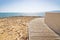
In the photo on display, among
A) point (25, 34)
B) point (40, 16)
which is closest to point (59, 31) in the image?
Result: point (25, 34)

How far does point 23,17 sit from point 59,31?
2.42 meters

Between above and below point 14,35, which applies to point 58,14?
above

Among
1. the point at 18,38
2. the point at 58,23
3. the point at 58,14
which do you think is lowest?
the point at 18,38

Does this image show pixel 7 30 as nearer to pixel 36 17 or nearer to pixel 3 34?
pixel 3 34

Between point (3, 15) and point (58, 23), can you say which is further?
point (3, 15)

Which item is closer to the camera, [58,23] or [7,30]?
[58,23]

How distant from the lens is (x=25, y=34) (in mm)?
3043

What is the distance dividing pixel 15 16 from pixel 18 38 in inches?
90.3

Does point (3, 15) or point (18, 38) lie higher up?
point (3, 15)

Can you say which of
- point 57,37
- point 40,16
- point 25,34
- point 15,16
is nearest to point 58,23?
point 57,37

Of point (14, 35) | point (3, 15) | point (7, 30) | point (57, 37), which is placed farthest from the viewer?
point (3, 15)

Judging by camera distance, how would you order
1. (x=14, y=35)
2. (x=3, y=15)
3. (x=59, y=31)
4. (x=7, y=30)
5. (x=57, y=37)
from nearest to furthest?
1. (x=57, y=37)
2. (x=59, y=31)
3. (x=14, y=35)
4. (x=7, y=30)
5. (x=3, y=15)

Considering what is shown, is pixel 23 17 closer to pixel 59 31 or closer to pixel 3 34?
pixel 3 34

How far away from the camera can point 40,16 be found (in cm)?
494
